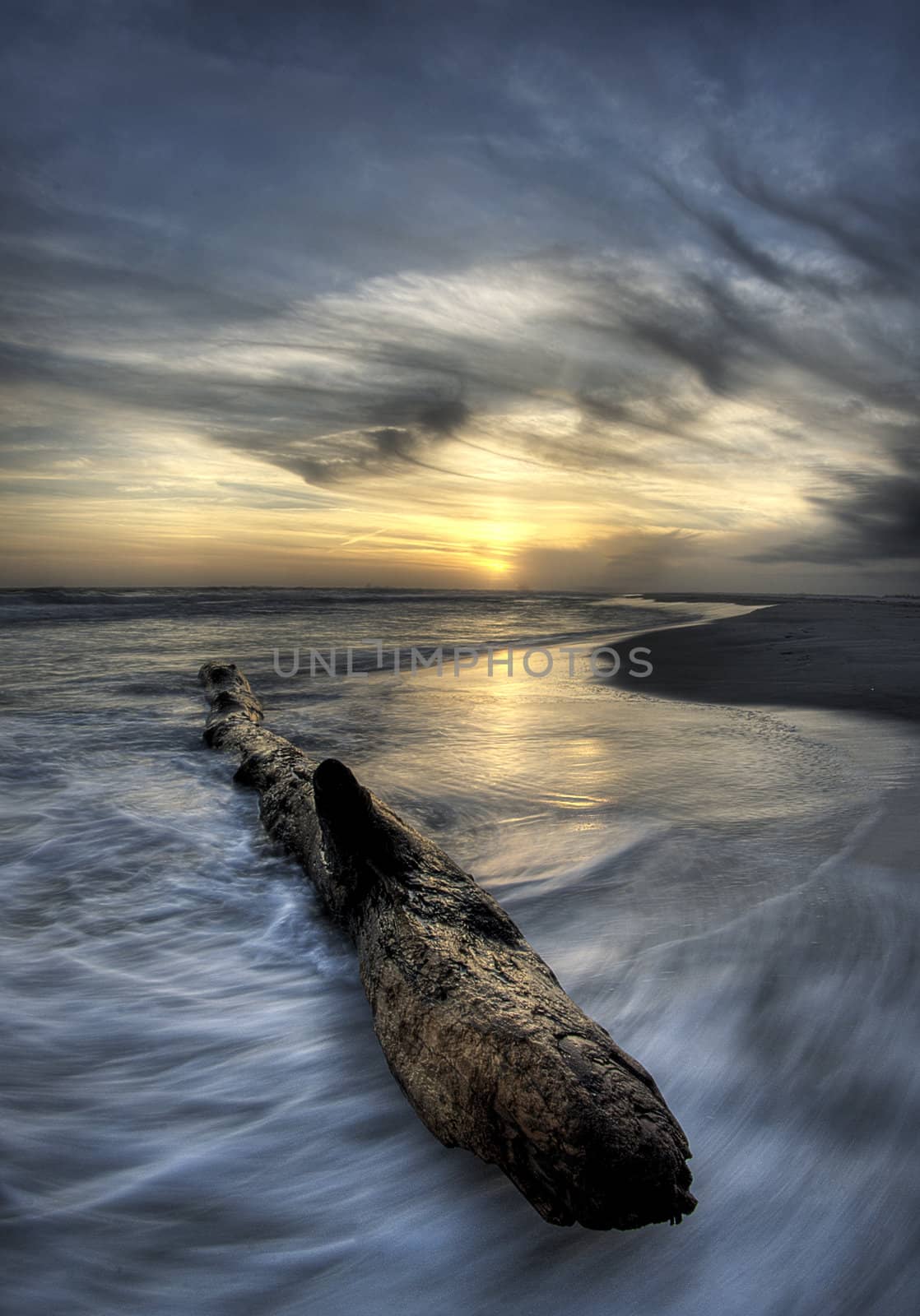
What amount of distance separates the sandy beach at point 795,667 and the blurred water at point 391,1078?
2.70 metres

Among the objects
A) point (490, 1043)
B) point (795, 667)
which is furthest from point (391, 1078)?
point (795, 667)

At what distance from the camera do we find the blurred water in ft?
5.16

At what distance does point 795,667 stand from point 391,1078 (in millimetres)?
10498

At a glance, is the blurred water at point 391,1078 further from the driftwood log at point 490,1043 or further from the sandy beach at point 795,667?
the sandy beach at point 795,667

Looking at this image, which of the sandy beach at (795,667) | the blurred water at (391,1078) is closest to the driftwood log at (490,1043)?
the blurred water at (391,1078)

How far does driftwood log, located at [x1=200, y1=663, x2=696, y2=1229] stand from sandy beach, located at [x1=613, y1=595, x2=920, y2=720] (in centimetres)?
667

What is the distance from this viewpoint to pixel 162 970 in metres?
2.93

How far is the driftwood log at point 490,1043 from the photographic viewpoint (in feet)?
4.91

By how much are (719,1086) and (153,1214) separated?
1.63 metres

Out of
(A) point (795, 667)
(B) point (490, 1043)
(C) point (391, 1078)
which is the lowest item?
(C) point (391, 1078)

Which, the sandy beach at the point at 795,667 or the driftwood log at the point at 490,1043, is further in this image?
the sandy beach at the point at 795,667

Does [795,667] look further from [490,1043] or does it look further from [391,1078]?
[490,1043]

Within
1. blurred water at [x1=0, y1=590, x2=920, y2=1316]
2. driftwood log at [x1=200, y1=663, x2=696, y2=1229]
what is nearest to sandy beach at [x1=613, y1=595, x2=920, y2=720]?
blurred water at [x1=0, y1=590, x2=920, y2=1316]

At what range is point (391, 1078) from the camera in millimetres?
2174
